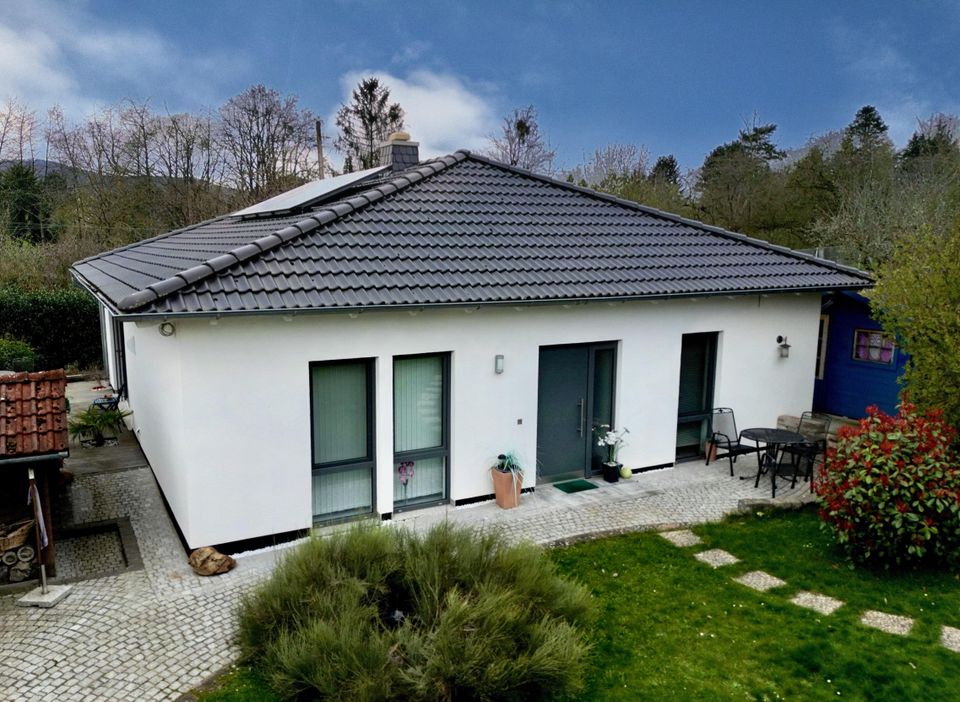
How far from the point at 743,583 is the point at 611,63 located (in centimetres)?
2656

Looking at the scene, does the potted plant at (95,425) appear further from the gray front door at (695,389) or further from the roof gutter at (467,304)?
the gray front door at (695,389)

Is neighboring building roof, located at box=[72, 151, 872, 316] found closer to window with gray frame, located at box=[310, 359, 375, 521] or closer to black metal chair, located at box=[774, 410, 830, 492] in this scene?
window with gray frame, located at box=[310, 359, 375, 521]

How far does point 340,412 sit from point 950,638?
7191 millimetres

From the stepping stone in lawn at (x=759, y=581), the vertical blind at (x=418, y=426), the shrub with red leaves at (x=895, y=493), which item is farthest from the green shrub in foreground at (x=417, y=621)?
the shrub with red leaves at (x=895, y=493)

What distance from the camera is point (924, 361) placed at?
908 centimetres

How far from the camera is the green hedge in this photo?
20.0 m

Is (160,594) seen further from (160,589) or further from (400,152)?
(400,152)

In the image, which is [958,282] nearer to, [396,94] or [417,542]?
[417,542]

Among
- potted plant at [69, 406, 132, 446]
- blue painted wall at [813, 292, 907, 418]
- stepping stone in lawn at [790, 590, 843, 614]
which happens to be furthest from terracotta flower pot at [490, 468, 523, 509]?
potted plant at [69, 406, 132, 446]

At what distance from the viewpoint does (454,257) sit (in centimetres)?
991

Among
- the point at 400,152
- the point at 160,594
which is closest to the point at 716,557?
the point at 160,594

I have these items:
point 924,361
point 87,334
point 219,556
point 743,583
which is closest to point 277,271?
point 219,556

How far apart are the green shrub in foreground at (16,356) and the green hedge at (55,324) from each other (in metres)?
1.44

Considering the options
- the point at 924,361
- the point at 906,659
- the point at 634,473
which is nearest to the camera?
the point at 906,659
